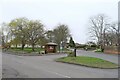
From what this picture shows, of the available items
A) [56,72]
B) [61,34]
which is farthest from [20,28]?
[56,72]

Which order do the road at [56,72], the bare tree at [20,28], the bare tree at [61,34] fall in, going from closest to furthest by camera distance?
1. the road at [56,72]
2. the bare tree at [20,28]
3. the bare tree at [61,34]

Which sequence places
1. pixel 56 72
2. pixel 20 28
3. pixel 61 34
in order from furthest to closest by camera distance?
pixel 61 34 → pixel 20 28 → pixel 56 72

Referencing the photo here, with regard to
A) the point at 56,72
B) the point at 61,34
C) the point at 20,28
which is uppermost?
the point at 20,28

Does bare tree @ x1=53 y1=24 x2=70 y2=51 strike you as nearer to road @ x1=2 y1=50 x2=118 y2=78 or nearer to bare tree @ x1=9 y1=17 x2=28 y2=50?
bare tree @ x1=9 y1=17 x2=28 y2=50

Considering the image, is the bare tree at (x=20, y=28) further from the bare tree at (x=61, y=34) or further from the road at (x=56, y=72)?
the road at (x=56, y=72)

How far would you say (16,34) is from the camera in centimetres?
7244

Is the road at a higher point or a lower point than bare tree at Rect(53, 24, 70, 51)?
lower

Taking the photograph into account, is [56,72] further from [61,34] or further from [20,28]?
[61,34]

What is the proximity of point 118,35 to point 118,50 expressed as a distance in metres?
14.5

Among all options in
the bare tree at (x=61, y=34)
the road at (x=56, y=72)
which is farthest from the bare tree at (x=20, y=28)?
the road at (x=56, y=72)

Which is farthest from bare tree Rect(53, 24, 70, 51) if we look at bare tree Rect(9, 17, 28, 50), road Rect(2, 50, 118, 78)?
road Rect(2, 50, 118, 78)

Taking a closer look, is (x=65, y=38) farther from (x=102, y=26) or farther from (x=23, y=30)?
(x=23, y=30)

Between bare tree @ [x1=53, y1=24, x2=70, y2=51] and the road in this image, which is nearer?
the road

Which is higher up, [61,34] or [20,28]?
[20,28]
